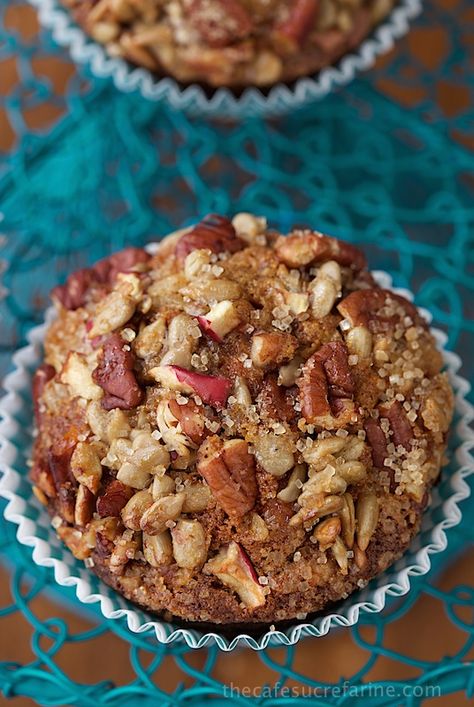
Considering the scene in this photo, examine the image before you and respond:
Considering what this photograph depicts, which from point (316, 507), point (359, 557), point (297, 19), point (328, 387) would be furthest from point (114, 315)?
point (297, 19)

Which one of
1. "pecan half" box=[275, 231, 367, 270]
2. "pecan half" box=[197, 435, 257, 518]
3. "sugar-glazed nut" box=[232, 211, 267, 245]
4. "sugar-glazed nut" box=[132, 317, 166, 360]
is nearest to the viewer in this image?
→ "pecan half" box=[197, 435, 257, 518]

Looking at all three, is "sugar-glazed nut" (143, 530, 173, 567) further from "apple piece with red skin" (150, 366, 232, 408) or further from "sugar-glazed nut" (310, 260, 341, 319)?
"sugar-glazed nut" (310, 260, 341, 319)

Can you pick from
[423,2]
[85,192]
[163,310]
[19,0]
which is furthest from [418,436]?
[19,0]

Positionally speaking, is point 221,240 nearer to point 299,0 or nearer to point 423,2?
point 299,0

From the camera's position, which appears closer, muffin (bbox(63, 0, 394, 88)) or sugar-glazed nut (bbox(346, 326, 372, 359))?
sugar-glazed nut (bbox(346, 326, 372, 359))

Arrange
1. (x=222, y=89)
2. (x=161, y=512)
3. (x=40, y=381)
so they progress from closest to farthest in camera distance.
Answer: (x=161, y=512)
(x=40, y=381)
(x=222, y=89)

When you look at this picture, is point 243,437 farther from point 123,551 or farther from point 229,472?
point 123,551

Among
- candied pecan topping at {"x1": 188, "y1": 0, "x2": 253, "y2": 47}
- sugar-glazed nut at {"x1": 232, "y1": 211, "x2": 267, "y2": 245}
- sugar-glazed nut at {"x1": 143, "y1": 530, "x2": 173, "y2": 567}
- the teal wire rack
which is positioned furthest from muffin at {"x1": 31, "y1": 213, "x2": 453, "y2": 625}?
candied pecan topping at {"x1": 188, "y1": 0, "x2": 253, "y2": 47}
